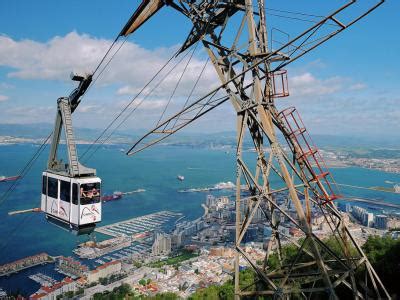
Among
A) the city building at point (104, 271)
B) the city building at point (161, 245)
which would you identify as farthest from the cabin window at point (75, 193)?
the city building at point (161, 245)

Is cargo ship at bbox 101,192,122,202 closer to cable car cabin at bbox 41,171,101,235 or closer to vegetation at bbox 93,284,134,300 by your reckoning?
vegetation at bbox 93,284,134,300

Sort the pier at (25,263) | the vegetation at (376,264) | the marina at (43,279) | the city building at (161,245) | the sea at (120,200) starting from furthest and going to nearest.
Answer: the city building at (161,245), the sea at (120,200), the pier at (25,263), the marina at (43,279), the vegetation at (376,264)

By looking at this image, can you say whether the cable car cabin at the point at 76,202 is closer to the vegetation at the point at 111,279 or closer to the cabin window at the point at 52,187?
the cabin window at the point at 52,187

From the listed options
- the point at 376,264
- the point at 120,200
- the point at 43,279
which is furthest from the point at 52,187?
the point at 120,200

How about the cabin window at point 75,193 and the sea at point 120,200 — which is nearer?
the cabin window at point 75,193

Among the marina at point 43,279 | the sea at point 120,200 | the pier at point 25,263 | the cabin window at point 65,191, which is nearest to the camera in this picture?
the cabin window at point 65,191

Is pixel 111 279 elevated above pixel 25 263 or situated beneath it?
situated beneath

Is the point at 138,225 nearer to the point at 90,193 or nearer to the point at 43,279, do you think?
the point at 43,279

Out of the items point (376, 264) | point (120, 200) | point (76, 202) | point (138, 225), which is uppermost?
point (76, 202)
